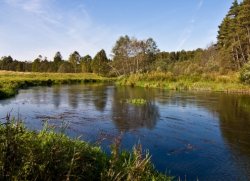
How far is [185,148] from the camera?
44.1 ft

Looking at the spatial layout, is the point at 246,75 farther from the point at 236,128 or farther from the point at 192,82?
the point at 236,128

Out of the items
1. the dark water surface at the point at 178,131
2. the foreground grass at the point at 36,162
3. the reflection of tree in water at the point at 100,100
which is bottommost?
the dark water surface at the point at 178,131

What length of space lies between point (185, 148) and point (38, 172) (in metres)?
8.55

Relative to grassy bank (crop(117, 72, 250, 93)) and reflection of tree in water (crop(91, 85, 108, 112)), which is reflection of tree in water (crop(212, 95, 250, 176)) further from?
grassy bank (crop(117, 72, 250, 93))

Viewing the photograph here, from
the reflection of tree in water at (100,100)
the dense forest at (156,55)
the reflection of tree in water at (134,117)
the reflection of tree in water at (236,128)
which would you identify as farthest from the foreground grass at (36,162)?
the dense forest at (156,55)

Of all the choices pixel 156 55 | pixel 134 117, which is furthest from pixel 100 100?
pixel 156 55

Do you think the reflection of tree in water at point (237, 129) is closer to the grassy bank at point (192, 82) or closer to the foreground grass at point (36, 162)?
the foreground grass at point (36, 162)

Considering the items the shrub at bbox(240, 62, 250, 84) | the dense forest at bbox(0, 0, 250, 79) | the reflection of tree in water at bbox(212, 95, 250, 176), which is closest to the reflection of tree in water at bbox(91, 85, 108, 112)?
the reflection of tree in water at bbox(212, 95, 250, 176)

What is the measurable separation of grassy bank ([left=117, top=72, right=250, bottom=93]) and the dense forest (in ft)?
25.8

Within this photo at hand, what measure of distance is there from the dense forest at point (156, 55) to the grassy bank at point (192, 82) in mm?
7856

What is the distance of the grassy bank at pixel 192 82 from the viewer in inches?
1696

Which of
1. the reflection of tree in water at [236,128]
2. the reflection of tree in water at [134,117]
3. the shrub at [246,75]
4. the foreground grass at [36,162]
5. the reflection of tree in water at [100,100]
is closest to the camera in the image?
the foreground grass at [36,162]

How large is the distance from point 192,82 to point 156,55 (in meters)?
50.6

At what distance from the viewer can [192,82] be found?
50469 millimetres
